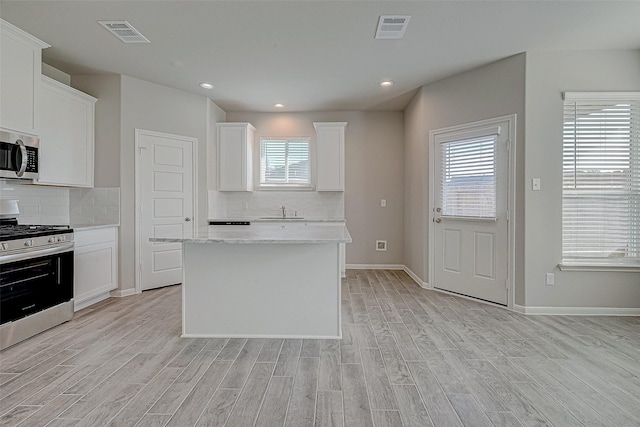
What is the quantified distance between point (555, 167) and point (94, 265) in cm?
505

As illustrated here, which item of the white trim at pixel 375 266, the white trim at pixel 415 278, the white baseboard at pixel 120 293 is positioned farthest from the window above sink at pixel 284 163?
the white baseboard at pixel 120 293

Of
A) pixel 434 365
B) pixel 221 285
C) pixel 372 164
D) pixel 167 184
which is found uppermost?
pixel 372 164

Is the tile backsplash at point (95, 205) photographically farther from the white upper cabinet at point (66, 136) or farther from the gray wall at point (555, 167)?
the gray wall at point (555, 167)

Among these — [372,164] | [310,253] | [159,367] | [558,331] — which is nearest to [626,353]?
[558,331]

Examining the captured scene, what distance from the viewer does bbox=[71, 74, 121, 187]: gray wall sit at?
4059 mm

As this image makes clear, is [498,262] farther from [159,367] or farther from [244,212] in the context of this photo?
[244,212]

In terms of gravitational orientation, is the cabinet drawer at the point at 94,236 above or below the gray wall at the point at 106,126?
below

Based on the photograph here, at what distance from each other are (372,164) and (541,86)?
2.74 metres

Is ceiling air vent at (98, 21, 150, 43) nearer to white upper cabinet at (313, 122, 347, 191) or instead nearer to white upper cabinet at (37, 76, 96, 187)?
white upper cabinet at (37, 76, 96, 187)

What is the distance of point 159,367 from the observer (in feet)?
7.59

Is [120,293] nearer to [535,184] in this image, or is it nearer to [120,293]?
[120,293]

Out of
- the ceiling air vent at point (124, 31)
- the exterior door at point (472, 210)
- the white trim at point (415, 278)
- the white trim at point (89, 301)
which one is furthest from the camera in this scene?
the white trim at point (415, 278)

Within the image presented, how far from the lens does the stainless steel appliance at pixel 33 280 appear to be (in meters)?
2.57

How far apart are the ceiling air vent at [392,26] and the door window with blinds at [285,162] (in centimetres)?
285
